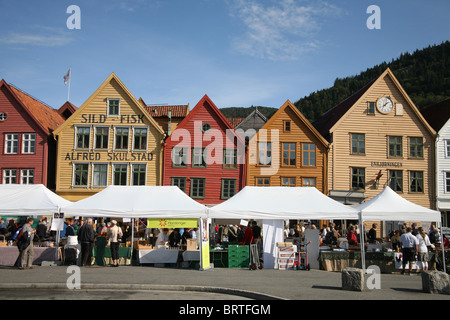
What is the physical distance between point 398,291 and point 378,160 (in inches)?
960

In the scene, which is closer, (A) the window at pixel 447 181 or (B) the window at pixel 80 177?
(B) the window at pixel 80 177

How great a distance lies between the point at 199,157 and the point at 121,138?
6330 mm

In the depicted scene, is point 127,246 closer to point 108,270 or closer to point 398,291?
point 108,270

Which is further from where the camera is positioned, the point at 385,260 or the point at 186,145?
the point at 186,145

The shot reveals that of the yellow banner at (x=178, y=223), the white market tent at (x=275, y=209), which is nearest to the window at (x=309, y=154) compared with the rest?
the white market tent at (x=275, y=209)

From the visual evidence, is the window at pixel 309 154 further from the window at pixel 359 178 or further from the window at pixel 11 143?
the window at pixel 11 143

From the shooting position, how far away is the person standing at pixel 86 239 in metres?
17.5

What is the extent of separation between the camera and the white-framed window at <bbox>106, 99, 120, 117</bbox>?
35.3 metres

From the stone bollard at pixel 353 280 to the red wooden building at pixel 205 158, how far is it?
22.1 m

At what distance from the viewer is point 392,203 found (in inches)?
701

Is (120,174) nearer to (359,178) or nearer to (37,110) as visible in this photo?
(37,110)

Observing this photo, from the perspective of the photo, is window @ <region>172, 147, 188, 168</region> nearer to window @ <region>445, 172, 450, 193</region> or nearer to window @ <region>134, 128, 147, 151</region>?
window @ <region>134, 128, 147, 151</region>

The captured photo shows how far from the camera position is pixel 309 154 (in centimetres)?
3550
